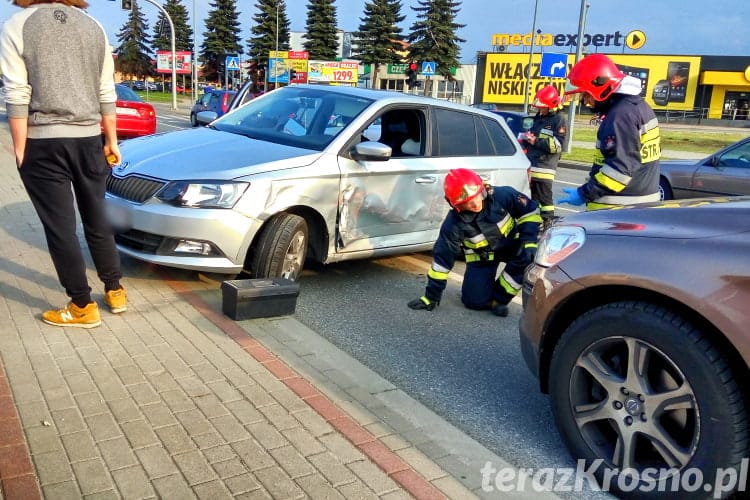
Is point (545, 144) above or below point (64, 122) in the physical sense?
below

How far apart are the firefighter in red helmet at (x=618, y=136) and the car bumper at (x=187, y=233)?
2.46 m

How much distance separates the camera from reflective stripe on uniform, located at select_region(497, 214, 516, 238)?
5484 millimetres

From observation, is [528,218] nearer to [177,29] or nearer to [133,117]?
[133,117]

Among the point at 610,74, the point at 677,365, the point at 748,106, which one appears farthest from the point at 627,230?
the point at 748,106

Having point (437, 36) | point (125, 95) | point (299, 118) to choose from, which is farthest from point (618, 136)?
point (437, 36)

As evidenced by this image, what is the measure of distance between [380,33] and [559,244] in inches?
2919

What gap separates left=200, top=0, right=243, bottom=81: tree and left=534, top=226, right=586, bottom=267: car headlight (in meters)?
80.6

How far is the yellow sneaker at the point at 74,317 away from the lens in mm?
4238

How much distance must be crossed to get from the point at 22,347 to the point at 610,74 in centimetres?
409

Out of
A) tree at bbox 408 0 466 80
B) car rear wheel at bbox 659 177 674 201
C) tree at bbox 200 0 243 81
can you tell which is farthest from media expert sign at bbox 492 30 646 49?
car rear wheel at bbox 659 177 674 201

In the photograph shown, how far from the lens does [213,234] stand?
4770 mm

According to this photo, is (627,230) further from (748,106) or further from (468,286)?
(748,106)

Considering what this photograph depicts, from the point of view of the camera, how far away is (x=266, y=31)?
7750 centimetres

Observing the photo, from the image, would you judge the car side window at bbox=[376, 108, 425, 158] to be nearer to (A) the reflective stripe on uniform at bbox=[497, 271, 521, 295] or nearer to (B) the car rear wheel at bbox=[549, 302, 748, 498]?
(A) the reflective stripe on uniform at bbox=[497, 271, 521, 295]
